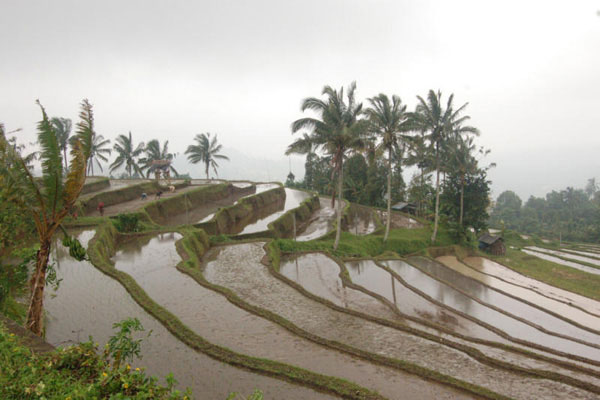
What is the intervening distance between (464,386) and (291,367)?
11.8 ft

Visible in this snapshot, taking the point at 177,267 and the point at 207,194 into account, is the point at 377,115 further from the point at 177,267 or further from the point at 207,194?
the point at 207,194

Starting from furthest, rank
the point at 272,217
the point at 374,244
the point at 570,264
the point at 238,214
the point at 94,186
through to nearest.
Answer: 1. the point at 570,264
2. the point at 272,217
3. the point at 94,186
4. the point at 238,214
5. the point at 374,244

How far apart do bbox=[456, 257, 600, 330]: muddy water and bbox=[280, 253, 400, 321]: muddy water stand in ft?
30.7

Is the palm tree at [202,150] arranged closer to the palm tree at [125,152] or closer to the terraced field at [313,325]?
the palm tree at [125,152]

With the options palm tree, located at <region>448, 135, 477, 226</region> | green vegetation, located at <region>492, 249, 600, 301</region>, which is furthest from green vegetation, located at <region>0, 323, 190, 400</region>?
palm tree, located at <region>448, 135, 477, 226</region>

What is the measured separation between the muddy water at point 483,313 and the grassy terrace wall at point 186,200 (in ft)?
52.7

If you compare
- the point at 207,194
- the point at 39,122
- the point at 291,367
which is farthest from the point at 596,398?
the point at 207,194

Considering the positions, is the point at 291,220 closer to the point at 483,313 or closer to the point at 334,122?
the point at 334,122

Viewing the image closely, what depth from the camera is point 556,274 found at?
25969mm

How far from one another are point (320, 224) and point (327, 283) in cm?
1519

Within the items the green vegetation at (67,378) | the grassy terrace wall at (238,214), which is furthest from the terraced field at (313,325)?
the grassy terrace wall at (238,214)

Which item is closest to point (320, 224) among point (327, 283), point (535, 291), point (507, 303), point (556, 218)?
point (327, 283)

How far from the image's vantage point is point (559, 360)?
8844 millimetres

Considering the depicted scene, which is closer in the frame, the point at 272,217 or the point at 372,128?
the point at 372,128
